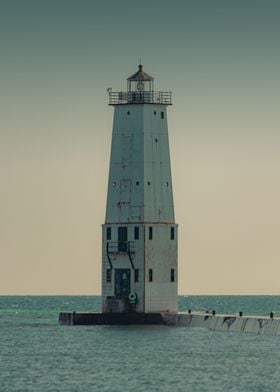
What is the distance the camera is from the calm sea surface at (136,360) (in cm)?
7575

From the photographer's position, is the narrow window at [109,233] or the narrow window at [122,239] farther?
the narrow window at [109,233]

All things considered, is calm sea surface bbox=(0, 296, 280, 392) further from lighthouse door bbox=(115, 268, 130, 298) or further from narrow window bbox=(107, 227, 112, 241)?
narrow window bbox=(107, 227, 112, 241)

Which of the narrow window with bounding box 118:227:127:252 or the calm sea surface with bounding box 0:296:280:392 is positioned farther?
the narrow window with bounding box 118:227:127:252

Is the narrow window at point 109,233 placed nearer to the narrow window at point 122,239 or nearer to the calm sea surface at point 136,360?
the narrow window at point 122,239

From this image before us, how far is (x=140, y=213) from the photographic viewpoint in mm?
108250

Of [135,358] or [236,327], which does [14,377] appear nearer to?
[135,358]

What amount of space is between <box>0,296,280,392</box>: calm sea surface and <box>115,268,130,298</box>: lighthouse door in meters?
2.07

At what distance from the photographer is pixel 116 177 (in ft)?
357

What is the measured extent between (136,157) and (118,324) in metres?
9.88

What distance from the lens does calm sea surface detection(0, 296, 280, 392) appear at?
75750 mm

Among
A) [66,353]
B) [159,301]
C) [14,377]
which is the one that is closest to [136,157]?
[159,301]

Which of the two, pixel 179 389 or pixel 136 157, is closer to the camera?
pixel 179 389

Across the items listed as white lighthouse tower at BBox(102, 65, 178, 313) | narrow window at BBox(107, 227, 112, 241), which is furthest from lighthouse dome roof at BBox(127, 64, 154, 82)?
narrow window at BBox(107, 227, 112, 241)

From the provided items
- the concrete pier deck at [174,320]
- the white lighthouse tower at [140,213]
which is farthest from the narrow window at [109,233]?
the concrete pier deck at [174,320]
